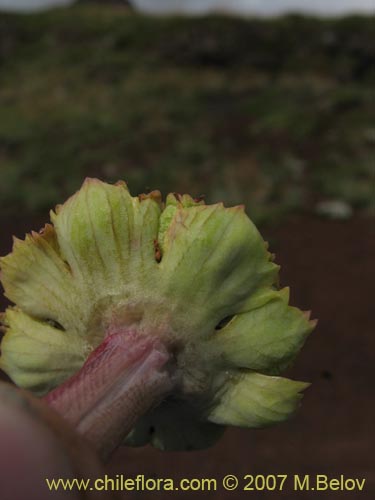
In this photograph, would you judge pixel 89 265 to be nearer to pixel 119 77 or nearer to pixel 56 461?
pixel 56 461

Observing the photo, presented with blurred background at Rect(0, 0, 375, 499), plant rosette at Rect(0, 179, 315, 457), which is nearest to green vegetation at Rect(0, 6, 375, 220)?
blurred background at Rect(0, 0, 375, 499)

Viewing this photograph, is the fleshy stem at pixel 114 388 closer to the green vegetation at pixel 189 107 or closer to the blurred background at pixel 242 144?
the blurred background at pixel 242 144

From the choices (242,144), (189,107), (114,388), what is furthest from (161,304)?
(189,107)

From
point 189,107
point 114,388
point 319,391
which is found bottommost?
point 319,391

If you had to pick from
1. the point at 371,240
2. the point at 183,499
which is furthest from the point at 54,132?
the point at 183,499

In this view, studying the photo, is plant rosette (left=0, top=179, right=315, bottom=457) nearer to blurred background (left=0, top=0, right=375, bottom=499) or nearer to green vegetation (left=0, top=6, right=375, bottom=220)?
blurred background (left=0, top=0, right=375, bottom=499)

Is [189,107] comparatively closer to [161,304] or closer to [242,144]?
[242,144]
